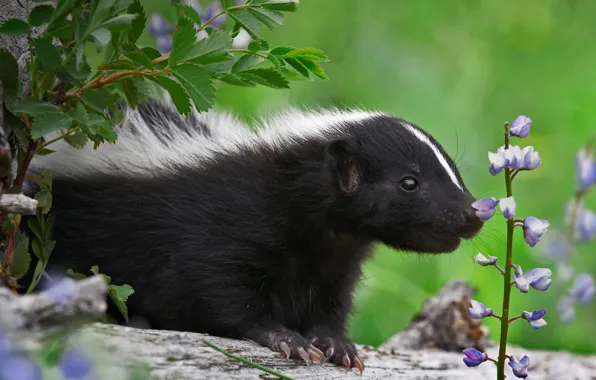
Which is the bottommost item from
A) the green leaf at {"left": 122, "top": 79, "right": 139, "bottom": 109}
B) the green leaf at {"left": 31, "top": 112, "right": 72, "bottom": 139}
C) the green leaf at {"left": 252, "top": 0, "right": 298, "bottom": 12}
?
the green leaf at {"left": 31, "top": 112, "right": 72, "bottom": 139}

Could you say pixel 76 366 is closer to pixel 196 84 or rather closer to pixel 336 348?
pixel 196 84

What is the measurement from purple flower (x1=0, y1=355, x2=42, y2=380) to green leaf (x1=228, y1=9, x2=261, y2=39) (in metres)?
1.44

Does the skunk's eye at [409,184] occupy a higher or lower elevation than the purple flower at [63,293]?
higher

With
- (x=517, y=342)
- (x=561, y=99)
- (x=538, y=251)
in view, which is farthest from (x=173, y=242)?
(x=561, y=99)

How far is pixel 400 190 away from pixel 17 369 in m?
1.87

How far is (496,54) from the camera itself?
6.91 m

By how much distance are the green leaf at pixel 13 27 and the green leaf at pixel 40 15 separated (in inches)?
1.6

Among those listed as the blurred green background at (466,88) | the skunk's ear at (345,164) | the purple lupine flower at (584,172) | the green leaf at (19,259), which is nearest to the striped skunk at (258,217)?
the skunk's ear at (345,164)

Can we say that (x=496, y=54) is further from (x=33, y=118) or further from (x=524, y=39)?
(x=33, y=118)

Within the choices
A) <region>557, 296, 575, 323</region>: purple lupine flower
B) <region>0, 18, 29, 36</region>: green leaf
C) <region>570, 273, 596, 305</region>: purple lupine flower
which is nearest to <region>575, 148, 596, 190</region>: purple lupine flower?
<region>570, 273, 596, 305</region>: purple lupine flower

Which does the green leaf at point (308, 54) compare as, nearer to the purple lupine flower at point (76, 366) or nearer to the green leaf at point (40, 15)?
the green leaf at point (40, 15)

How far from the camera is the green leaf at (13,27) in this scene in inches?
93.1

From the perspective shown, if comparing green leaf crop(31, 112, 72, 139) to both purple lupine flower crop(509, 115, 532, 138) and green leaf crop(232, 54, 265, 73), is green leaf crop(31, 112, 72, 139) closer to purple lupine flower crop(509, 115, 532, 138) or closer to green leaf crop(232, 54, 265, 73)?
green leaf crop(232, 54, 265, 73)

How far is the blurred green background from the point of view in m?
5.40
